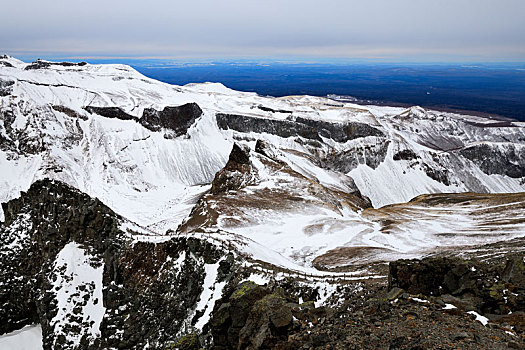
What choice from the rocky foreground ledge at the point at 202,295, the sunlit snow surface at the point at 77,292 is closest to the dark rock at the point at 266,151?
the rocky foreground ledge at the point at 202,295

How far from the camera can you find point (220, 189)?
69.8 m

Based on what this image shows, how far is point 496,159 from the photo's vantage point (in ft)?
494

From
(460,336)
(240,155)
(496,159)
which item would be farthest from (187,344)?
(496,159)

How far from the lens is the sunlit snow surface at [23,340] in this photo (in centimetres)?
3503

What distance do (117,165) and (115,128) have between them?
2374 centimetres

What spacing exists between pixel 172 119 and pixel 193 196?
6356 centimetres

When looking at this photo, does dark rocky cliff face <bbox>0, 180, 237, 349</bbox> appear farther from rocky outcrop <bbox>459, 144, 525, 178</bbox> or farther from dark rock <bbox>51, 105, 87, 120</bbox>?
rocky outcrop <bbox>459, 144, 525, 178</bbox>

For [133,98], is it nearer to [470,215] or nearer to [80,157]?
A: [80,157]

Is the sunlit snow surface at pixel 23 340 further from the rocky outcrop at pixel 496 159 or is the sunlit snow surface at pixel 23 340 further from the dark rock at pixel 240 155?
the rocky outcrop at pixel 496 159

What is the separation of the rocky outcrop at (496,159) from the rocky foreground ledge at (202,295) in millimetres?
153142

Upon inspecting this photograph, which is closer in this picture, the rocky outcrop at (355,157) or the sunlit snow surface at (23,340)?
the sunlit snow surface at (23,340)

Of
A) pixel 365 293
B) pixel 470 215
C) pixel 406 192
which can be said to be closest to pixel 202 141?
pixel 406 192

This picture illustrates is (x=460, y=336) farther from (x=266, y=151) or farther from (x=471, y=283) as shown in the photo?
(x=266, y=151)

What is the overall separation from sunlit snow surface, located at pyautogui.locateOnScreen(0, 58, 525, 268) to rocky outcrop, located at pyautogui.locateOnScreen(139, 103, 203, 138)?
11.7 ft
